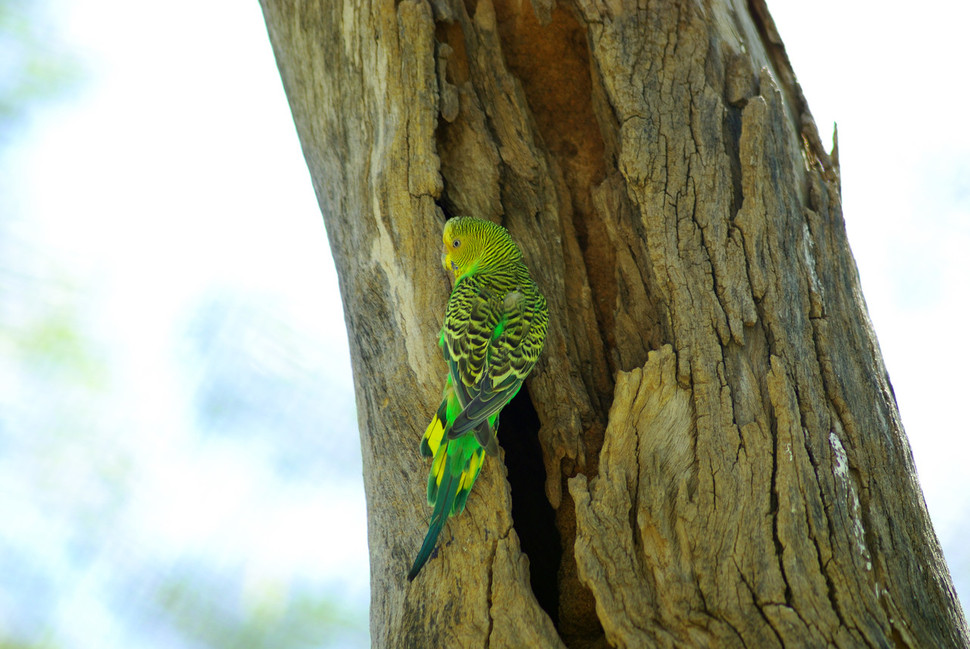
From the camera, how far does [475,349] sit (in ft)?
11.5

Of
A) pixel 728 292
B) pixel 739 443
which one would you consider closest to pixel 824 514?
pixel 739 443

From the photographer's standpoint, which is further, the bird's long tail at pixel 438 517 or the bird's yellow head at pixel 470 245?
the bird's yellow head at pixel 470 245

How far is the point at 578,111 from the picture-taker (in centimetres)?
434

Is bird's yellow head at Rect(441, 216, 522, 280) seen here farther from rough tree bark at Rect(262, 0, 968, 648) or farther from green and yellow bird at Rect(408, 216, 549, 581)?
rough tree bark at Rect(262, 0, 968, 648)

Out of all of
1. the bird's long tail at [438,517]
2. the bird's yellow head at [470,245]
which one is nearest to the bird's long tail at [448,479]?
the bird's long tail at [438,517]

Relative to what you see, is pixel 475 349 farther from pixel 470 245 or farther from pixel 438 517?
pixel 438 517

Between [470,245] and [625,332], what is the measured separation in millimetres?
889

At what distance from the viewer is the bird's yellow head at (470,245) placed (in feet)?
12.3

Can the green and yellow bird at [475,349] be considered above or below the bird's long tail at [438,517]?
above

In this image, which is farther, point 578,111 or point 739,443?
point 578,111

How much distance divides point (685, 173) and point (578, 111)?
36.7 inches

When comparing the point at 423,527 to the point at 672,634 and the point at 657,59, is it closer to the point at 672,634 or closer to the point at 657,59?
the point at 672,634

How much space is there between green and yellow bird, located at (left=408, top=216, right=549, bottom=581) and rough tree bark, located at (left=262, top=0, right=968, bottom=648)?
0.48 feet

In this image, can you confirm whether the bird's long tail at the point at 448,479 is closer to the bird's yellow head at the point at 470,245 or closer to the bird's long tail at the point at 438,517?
the bird's long tail at the point at 438,517
